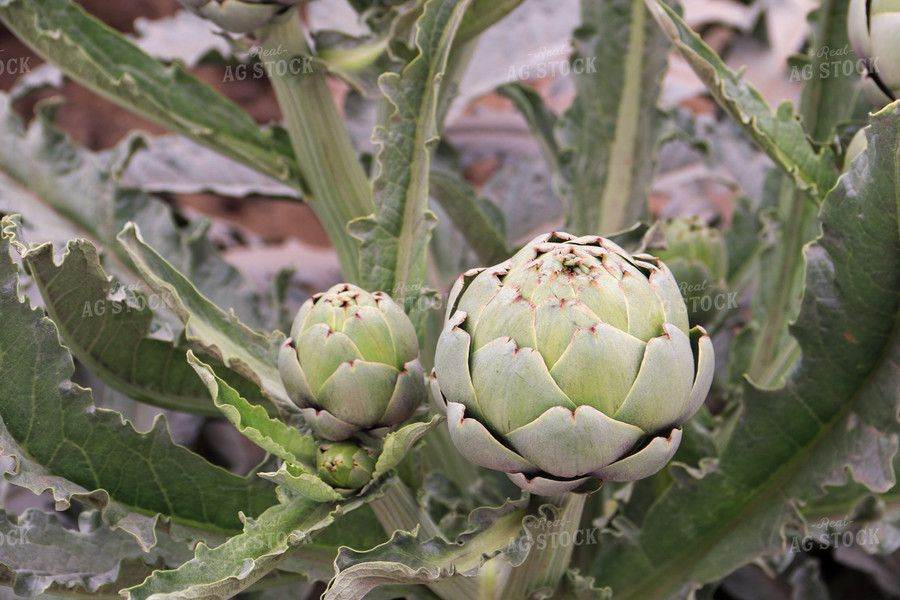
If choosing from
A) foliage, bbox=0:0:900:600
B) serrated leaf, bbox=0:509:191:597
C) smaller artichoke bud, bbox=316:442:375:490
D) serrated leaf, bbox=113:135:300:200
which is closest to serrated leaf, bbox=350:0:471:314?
foliage, bbox=0:0:900:600

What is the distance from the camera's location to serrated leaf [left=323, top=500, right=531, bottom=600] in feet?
1.51

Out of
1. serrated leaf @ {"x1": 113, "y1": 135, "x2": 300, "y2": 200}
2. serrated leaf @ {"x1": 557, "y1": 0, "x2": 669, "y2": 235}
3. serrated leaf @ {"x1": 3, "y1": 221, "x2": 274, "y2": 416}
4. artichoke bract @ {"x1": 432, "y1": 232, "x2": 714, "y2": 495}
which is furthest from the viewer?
serrated leaf @ {"x1": 113, "y1": 135, "x2": 300, "y2": 200}

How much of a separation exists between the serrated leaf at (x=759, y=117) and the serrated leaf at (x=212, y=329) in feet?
1.12

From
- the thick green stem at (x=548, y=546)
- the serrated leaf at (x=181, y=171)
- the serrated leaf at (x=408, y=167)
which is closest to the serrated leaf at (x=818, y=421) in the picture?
the thick green stem at (x=548, y=546)

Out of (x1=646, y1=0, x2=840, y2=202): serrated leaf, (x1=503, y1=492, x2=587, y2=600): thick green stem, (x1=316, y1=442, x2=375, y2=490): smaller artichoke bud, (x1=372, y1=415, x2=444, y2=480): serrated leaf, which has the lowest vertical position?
(x1=503, y1=492, x2=587, y2=600): thick green stem

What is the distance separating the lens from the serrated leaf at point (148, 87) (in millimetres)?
675

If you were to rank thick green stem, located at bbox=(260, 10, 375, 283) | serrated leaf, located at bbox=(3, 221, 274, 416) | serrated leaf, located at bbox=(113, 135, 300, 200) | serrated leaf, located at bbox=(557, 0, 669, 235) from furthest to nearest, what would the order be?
serrated leaf, located at bbox=(113, 135, 300, 200) < serrated leaf, located at bbox=(557, 0, 669, 235) < thick green stem, located at bbox=(260, 10, 375, 283) < serrated leaf, located at bbox=(3, 221, 274, 416)

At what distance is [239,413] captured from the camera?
465 mm

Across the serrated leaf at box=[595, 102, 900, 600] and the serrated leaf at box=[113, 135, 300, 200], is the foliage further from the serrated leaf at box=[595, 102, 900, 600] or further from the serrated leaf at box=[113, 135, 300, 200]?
the serrated leaf at box=[113, 135, 300, 200]

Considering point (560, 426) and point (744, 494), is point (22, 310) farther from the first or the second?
point (744, 494)

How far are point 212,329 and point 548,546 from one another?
0.27 meters

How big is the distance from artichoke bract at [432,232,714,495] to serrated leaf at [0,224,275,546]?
23 centimetres

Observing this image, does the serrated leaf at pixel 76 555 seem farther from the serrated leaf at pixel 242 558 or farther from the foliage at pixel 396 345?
the serrated leaf at pixel 242 558

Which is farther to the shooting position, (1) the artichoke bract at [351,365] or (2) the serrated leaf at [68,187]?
(2) the serrated leaf at [68,187]
